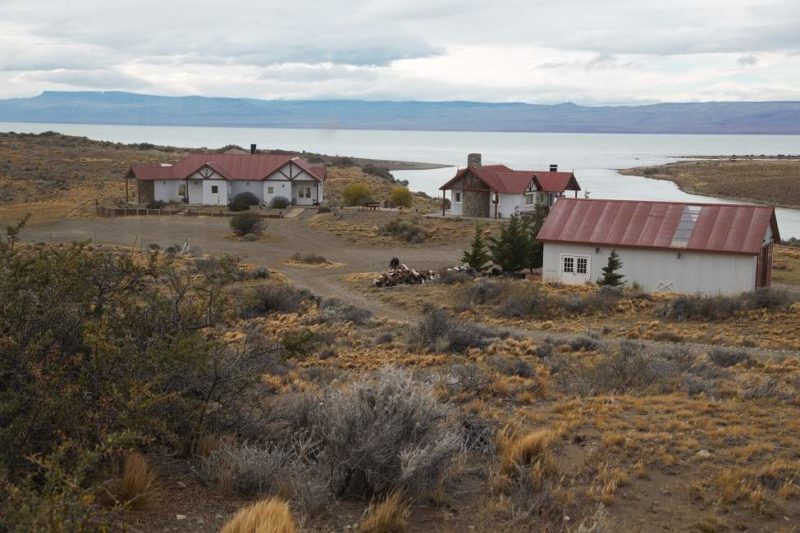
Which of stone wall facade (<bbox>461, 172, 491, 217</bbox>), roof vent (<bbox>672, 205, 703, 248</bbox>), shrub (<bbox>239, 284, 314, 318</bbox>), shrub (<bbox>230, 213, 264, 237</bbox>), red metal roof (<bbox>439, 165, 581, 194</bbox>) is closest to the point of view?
shrub (<bbox>239, 284, 314, 318</bbox>)

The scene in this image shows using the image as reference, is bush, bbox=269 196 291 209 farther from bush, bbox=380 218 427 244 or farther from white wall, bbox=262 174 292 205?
bush, bbox=380 218 427 244

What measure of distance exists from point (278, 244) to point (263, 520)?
4068cm

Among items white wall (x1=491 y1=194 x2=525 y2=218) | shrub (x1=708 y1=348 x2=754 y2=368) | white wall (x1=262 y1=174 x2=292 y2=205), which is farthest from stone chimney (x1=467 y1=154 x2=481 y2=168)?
shrub (x1=708 y1=348 x2=754 y2=368)

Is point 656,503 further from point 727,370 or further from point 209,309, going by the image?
point 727,370

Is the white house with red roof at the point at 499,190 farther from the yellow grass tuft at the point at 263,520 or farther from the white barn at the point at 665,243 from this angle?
the yellow grass tuft at the point at 263,520

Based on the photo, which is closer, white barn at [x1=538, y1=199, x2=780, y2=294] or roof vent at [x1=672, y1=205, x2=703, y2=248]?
white barn at [x1=538, y1=199, x2=780, y2=294]

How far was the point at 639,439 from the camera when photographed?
364 inches

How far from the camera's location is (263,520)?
5.76 meters

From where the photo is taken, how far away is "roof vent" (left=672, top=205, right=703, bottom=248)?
96.0 ft

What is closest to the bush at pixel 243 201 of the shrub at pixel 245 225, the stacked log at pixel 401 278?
the shrub at pixel 245 225

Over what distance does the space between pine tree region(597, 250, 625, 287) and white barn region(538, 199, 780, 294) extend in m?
0.36

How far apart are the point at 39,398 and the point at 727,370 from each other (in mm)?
12611

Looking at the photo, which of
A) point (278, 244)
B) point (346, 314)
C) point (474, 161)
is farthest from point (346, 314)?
point (474, 161)

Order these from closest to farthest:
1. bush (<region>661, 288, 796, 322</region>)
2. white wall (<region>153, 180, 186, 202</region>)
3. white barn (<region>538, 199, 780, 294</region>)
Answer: bush (<region>661, 288, 796, 322</region>) < white barn (<region>538, 199, 780, 294</region>) < white wall (<region>153, 180, 186, 202</region>)
